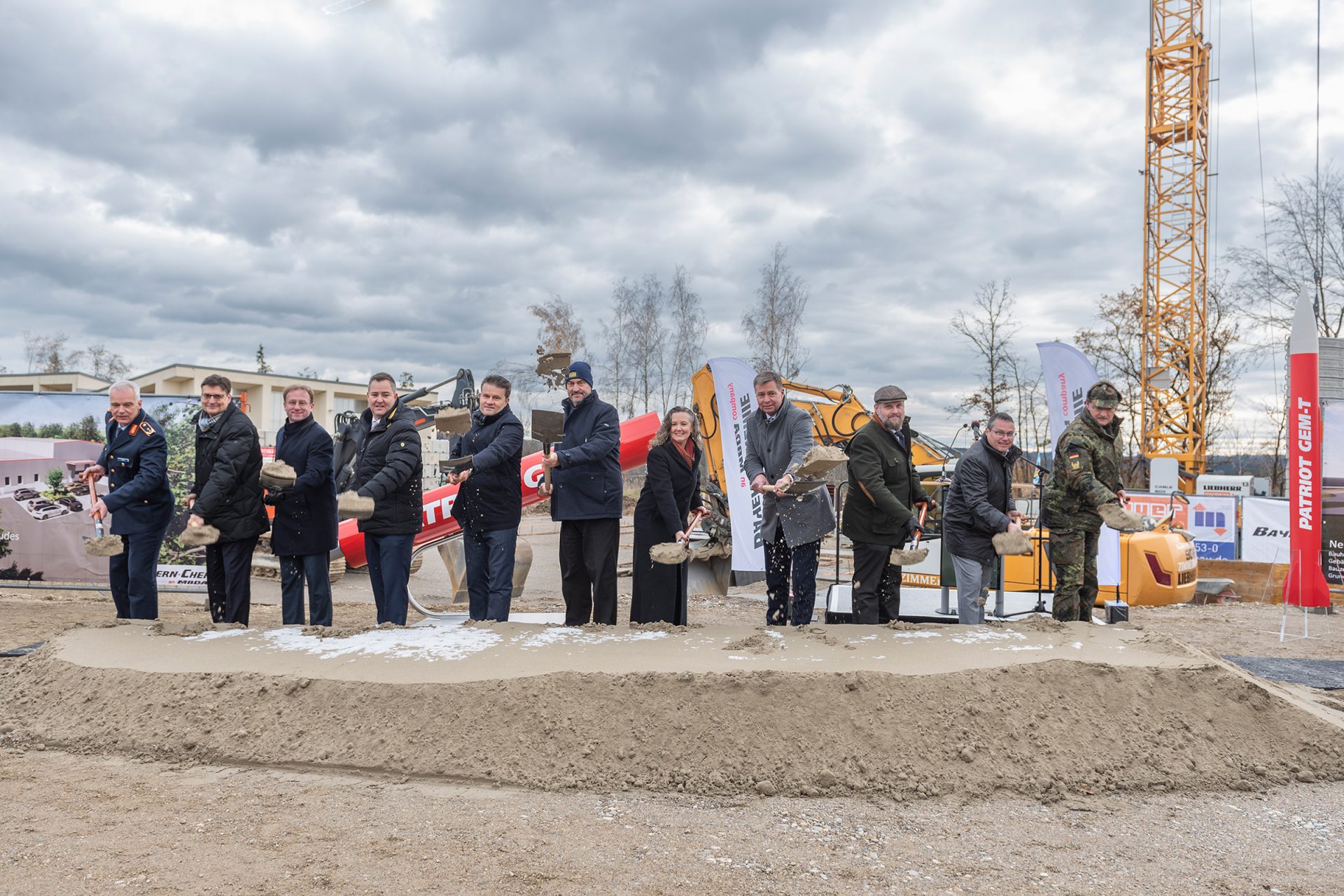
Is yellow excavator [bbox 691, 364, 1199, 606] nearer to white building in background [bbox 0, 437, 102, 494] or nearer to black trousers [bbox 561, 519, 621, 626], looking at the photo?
black trousers [bbox 561, 519, 621, 626]

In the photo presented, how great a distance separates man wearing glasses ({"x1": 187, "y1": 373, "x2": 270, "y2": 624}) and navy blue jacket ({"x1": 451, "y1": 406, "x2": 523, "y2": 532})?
1297 mm

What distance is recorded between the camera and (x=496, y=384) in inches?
197

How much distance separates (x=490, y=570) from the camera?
4883 mm

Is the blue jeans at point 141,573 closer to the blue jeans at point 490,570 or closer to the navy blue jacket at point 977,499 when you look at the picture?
the blue jeans at point 490,570

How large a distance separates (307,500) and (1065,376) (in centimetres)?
715

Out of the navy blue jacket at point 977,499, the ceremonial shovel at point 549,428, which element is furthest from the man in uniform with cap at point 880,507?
→ the ceremonial shovel at point 549,428

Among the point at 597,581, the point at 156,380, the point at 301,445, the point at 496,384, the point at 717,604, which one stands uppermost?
the point at 156,380

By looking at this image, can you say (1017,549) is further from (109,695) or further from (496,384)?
(109,695)

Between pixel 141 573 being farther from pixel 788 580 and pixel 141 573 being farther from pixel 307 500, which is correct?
pixel 788 580

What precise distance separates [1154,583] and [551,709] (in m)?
8.54

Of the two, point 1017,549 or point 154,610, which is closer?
point 1017,549

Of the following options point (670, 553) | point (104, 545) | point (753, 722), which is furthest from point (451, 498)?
point (753, 722)

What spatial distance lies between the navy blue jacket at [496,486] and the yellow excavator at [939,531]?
4412 mm

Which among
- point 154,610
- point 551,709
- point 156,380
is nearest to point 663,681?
point 551,709
